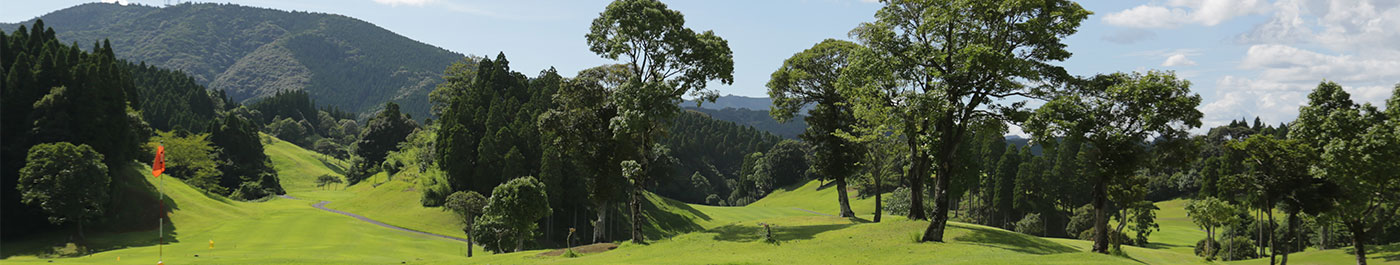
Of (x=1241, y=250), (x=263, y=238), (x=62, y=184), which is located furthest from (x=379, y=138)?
(x=1241, y=250)

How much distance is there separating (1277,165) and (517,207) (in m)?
41.8

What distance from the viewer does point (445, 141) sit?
76125 mm

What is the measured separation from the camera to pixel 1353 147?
31.9 meters

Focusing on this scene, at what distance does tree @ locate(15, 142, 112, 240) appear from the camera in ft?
161

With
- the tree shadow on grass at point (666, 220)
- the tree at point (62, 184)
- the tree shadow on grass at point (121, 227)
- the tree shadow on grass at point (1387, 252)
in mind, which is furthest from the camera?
the tree shadow on grass at point (666, 220)

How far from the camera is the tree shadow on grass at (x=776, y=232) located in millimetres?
34062

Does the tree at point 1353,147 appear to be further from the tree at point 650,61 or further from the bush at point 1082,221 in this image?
the bush at point 1082,221

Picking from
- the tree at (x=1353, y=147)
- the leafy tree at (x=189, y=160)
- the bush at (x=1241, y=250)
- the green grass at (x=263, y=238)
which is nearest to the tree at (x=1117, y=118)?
the tree at (x=1353, y=147)

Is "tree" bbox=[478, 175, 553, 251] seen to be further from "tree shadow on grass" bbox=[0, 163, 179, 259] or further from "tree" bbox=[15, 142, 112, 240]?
"tree" bbox=[15, 142, 112, 240]

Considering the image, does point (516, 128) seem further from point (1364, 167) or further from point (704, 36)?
point (1364, 167)

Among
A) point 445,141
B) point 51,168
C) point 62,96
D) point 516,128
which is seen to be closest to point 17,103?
point 62,96

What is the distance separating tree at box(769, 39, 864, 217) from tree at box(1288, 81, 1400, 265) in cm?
2188

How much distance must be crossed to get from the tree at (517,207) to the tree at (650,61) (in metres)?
10.2

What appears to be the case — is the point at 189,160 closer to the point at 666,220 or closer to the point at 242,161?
the point at 242,161
